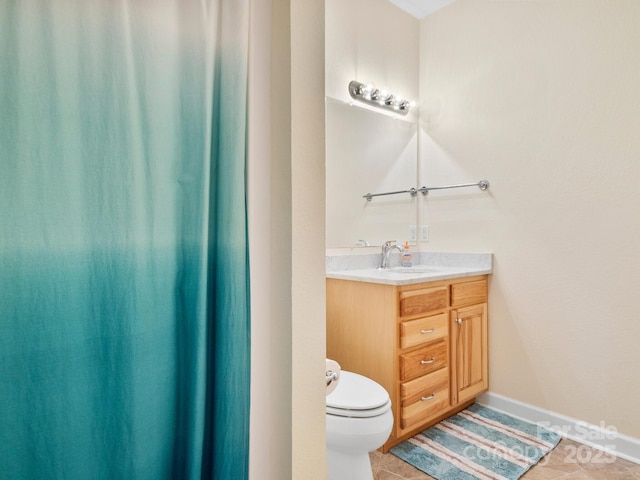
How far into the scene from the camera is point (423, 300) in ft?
6.40

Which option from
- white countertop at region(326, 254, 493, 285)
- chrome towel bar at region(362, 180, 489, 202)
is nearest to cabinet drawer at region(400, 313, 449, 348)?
white countertop at region(326, 254, 493, 285)

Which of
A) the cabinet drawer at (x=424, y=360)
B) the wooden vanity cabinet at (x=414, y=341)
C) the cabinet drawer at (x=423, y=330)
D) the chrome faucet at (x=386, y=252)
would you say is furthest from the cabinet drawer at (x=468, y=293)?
the chrome faucet at (x=386, y=252)

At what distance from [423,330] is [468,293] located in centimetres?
49

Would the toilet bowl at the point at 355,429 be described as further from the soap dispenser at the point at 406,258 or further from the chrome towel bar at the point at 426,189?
the chrome towel bar at the point at 426,189

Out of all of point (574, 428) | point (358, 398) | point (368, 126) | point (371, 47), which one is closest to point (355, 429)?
point (358, 398)

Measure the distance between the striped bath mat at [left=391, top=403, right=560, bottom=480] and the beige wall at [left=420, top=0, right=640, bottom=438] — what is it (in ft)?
0.78

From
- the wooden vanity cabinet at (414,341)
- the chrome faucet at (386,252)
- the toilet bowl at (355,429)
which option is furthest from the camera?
the chrome faucet at (386,252)

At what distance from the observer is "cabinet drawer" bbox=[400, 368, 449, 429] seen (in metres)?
1.85

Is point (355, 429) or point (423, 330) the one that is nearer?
point (355, 429)

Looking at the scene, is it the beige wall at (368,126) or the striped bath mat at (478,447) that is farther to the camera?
the beige wall at (368,126)

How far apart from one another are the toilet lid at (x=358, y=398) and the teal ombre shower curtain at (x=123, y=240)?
2.07 feet

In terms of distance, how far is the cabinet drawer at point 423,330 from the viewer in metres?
1.86

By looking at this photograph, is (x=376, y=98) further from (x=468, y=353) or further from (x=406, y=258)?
(x=468, y=353)

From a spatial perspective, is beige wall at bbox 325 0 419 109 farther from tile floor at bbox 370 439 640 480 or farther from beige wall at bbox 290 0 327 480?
tile floor at bbox 370 439 640 480
